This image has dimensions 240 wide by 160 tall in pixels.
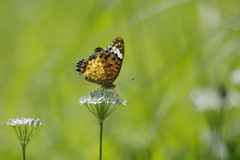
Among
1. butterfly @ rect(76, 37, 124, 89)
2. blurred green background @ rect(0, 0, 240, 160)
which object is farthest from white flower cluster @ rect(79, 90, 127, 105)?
butterfly @ rect(76, 37, 124, 89)

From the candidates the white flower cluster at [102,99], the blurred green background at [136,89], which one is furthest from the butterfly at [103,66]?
the white flower cluster at [102,99]

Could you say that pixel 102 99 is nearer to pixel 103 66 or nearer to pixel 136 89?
pixel 103 66

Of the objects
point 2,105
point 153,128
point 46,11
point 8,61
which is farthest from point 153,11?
point 46,11

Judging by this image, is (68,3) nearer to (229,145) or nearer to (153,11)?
(153,11)

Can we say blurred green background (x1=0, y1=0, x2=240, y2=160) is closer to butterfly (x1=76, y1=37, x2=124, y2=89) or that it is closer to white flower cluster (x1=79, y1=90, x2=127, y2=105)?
butterfly (x1=76, y1=37, x2=124, y2=89)

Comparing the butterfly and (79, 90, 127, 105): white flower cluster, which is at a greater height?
the butterfly

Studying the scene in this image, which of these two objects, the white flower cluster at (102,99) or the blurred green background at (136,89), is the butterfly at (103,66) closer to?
the blurred green background at (136,89)
